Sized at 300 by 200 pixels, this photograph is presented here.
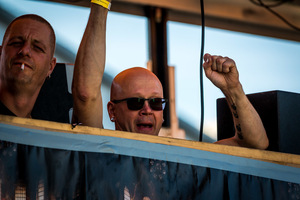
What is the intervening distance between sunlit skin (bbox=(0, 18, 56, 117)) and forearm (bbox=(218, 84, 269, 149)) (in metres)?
0.68

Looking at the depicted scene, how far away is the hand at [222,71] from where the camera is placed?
1616 millimetres

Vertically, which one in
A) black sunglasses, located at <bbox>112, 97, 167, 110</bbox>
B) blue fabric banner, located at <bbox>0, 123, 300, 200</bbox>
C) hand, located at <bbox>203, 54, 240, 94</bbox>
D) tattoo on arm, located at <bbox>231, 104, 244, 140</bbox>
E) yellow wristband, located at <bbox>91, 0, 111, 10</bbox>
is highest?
yellow wristband, located at <bbox>91, 0, 111, 10</bbox>

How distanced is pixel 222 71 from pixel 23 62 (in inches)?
26.9

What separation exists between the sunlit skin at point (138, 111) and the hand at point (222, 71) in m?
0.27

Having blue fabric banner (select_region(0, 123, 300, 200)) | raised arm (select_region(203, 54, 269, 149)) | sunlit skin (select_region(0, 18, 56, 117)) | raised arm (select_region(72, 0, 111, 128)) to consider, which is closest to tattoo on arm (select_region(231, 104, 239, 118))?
raised arm (select_region(203, 54, 269, 149))

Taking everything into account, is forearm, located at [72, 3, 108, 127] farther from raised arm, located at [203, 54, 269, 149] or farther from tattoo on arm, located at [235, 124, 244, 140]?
tattoo on arm, located at [235, 124, 244, 140]

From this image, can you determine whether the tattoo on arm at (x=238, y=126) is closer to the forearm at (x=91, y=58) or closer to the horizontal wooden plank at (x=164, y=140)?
the horizontal wooden plank at (x=164, y=140)

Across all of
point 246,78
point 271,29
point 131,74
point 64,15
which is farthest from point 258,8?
point 131,74

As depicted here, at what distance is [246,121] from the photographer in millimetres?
1676

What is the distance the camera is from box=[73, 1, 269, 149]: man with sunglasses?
4.54 ft

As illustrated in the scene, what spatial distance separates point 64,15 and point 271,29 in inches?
90.5

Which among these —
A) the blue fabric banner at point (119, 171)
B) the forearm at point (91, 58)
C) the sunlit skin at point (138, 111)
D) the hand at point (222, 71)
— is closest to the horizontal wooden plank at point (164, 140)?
the blue fabric banner at point (119, 171)

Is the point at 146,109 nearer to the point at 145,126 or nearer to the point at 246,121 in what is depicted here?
the point at 145,126

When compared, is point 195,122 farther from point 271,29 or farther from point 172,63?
point 271,29
